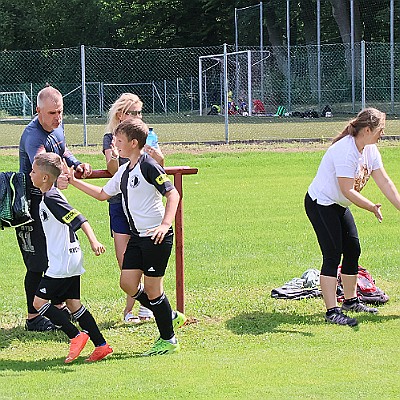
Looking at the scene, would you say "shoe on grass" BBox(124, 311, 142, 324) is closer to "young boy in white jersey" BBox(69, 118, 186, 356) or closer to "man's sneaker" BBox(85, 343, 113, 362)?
"young boy in white jersey" BBox(69, 118, 186, 356)

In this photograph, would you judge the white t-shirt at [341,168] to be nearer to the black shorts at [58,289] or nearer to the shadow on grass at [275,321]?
the shadow on grass at [275,321]

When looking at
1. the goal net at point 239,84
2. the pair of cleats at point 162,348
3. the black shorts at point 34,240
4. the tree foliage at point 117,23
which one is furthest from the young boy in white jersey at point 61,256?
the tree foliage at point 117,23

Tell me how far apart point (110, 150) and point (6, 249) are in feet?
14.8

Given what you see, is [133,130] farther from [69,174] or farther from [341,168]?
[341,168]

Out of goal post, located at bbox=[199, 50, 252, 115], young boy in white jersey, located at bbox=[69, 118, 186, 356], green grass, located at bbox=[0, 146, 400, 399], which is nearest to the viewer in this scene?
green grass, located at bbox=[0, 146, 400, 399]

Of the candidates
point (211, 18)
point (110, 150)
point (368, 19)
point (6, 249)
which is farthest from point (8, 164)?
point (211, 18)

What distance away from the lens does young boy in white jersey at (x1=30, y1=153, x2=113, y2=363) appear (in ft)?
20.9

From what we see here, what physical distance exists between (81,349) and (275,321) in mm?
1872

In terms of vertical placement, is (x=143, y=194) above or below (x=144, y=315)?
above

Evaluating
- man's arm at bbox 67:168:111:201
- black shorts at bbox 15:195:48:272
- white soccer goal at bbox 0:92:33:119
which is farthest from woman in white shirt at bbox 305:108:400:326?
white soccer goal at bbox 0:92:33:119

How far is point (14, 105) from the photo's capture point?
41.1 m

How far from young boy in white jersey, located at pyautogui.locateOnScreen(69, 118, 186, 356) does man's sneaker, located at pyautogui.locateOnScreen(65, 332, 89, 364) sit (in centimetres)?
47

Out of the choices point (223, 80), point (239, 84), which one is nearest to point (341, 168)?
point (223, 80)

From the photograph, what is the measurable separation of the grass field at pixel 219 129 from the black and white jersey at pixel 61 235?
1918cm
